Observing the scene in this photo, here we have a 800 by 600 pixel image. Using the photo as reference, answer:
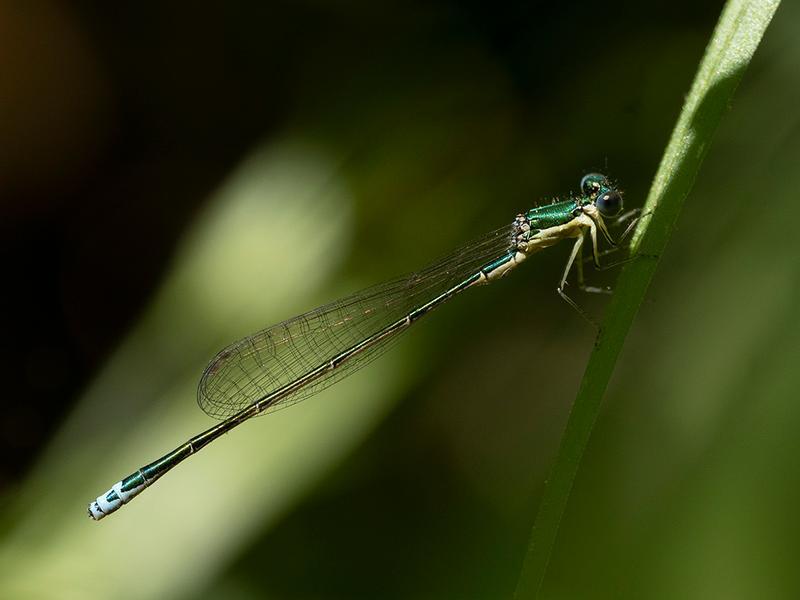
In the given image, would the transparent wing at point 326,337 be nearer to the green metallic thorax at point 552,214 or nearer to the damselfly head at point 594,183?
the green metallic thorax at point 552,214

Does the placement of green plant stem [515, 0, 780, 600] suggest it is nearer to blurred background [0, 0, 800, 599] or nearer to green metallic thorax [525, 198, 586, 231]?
blurred background [0, 0, 800, 599]

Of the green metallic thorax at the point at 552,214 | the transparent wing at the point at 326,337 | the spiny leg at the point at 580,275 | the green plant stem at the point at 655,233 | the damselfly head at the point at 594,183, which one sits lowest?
the green plant stem at the point at 655,233

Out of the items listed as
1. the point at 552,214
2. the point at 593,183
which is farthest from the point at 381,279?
the point at 593,183

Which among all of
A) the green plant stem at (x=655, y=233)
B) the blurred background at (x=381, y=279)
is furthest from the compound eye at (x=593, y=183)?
the green plant stem at (x=655, y=233)

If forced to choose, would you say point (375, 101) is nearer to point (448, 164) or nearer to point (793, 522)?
point (448, 164)

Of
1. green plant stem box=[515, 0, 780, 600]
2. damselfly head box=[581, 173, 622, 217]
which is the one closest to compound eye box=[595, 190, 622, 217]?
damselfly head box=[581, 173, 622, 217]

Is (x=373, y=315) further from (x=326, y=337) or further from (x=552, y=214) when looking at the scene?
(x=552, y=214)
